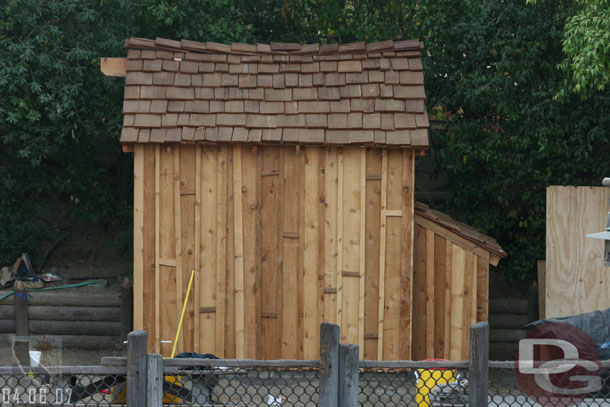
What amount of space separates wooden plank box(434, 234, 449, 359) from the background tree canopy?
2750 mm

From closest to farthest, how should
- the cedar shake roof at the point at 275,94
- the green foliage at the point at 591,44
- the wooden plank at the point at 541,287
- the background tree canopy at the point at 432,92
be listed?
the green foliage at the point at 591,44
the cedar shake roof at the point at 275,94
the wooden plank at the point at 541,287
the background tree canopy at the point at 432,92

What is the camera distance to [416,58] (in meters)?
9.80

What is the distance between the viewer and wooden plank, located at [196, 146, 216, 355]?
9.34 meters

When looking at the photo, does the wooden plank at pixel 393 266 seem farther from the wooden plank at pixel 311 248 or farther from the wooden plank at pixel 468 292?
the wooden plank at pixel 468 292

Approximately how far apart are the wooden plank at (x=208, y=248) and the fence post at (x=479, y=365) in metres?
4.91

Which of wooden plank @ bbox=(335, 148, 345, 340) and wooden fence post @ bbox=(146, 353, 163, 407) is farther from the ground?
wooden plank @ bbox=(335, 148, 345, 340)

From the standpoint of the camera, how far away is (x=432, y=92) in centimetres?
1345

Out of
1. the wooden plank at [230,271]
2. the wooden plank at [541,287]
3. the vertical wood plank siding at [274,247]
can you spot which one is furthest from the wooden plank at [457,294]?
the wooden plank at [230,271]

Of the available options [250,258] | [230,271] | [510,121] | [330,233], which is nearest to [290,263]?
[250,258]

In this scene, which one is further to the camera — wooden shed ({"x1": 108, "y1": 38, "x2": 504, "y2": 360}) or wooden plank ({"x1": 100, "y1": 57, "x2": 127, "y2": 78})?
wooden plank ({"x1": 100, "y1": 57, "x2": 127, "y2": 78})

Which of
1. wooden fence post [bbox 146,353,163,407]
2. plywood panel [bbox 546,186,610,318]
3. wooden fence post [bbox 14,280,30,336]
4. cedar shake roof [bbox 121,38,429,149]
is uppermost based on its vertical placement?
cedar shake roof [bbox 121,38,429,149]

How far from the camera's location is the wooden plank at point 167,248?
931 cm

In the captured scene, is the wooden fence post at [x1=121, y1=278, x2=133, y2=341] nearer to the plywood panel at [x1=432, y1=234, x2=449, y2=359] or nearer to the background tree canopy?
the background tree canopy

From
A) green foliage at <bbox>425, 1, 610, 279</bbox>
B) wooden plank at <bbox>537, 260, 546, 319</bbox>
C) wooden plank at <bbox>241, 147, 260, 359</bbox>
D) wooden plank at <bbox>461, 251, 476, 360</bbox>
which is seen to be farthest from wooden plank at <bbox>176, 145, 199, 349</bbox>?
wooden plank at <bbox>537, 260, 546, 319</bbox>
